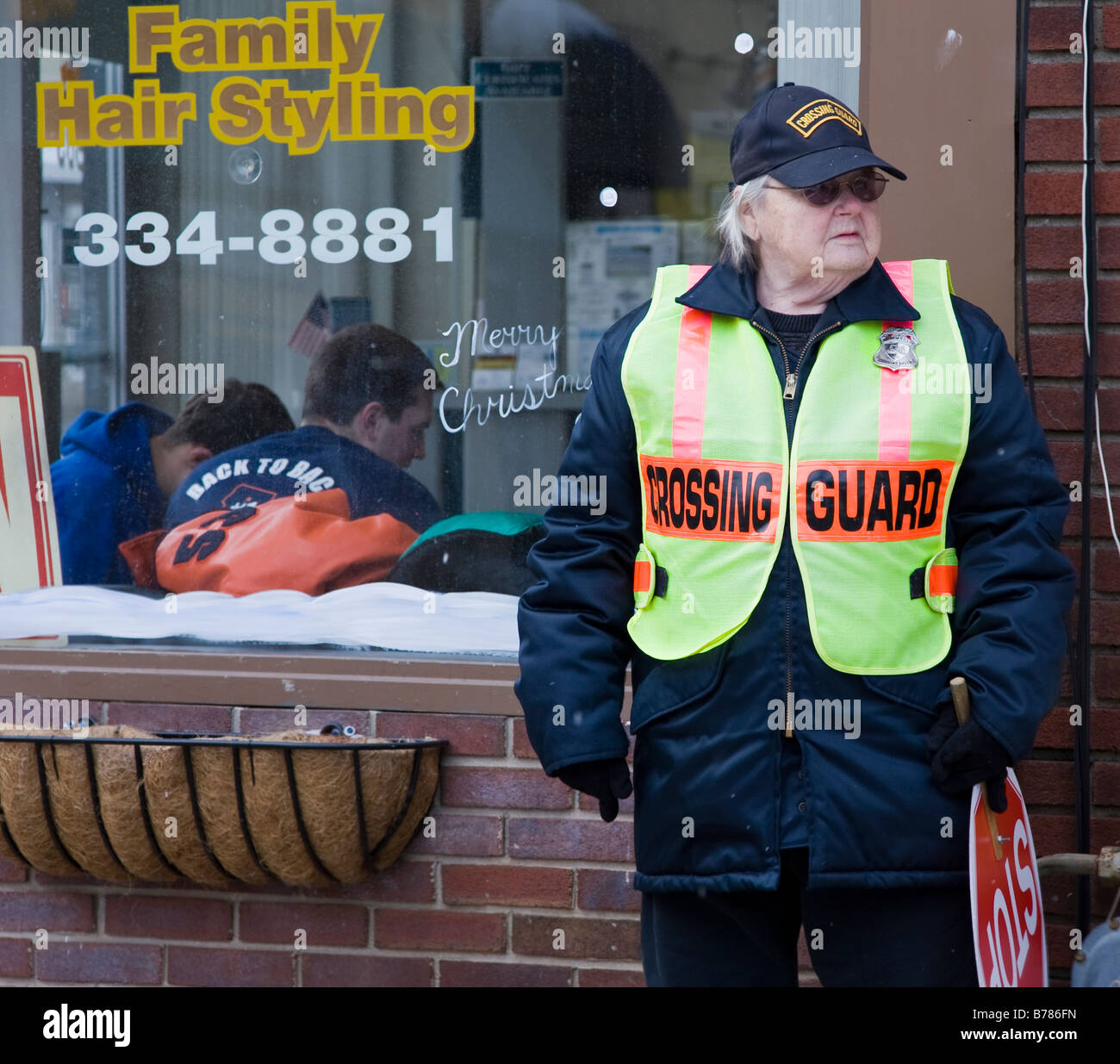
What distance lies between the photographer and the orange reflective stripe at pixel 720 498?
2451 millimetres

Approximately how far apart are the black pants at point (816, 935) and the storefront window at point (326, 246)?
1.36 metres

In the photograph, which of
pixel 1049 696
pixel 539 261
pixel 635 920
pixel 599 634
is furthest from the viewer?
pixel 539 261

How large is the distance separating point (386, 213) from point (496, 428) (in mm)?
638

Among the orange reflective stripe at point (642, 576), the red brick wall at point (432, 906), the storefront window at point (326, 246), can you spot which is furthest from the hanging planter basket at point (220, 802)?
the orange reflective stripe at point (642, 576)

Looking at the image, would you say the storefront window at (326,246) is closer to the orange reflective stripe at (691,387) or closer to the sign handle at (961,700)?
the orange reflective stripe at (691,387)

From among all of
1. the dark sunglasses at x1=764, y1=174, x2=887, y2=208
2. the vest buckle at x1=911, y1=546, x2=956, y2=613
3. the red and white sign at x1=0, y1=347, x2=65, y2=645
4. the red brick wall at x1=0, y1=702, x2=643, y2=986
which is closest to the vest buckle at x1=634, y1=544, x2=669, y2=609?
the vest buckle at x1=911, y1=546, x2=956, y2=613

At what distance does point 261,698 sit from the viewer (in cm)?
369

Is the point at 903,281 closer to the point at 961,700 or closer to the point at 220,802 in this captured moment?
the point at 961,700

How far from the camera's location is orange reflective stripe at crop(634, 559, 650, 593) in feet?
8.32

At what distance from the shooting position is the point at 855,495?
7.99ft

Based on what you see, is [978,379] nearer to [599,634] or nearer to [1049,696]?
[1049,696]

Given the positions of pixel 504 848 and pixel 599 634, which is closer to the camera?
pixel 599 634

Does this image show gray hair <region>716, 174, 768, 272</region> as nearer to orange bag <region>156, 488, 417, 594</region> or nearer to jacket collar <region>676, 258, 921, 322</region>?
jacket collar <region>676, 258, 921, 322</region>
